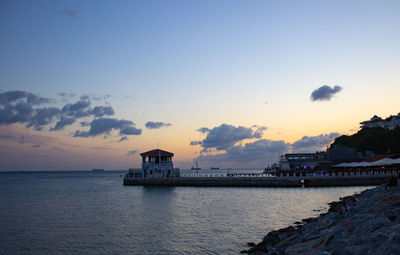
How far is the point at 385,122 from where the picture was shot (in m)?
156

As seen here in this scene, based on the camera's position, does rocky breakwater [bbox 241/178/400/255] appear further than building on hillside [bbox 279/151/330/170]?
No

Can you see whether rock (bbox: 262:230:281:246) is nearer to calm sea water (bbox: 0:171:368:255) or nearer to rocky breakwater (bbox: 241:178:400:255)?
rocky breakwater (bbox: 241:178:400:255)

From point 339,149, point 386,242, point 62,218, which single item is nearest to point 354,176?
point 339,149

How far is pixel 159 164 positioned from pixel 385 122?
133640mm

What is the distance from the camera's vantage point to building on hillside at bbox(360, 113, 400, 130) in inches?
5723

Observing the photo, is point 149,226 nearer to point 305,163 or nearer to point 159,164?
point 159,164

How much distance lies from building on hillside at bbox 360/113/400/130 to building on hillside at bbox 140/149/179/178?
116 m

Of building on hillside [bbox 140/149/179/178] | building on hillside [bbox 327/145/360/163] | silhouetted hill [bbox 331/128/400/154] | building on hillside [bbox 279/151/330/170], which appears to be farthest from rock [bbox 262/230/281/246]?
silhouetted hill [bbox 331/128/400/154]

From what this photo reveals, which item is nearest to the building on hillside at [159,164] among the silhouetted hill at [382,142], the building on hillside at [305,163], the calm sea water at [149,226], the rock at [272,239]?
the calm sea water at [149,226]

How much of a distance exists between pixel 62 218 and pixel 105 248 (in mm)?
13477

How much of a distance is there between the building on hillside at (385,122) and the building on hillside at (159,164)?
11637 centimetres

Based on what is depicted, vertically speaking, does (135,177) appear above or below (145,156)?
below

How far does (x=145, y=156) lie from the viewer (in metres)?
68.2

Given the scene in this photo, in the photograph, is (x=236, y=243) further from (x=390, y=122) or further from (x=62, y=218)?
(x=390, y=122)
